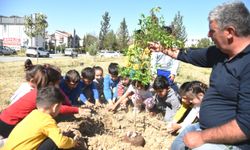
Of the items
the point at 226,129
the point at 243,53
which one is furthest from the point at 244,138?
the point at 243,53

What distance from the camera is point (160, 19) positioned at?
15.5ft

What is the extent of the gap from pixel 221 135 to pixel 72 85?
13.0 ft

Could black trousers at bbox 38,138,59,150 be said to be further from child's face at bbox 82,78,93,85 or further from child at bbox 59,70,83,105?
child's face at bbox 82,78,93,85

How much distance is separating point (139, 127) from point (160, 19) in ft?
6.06

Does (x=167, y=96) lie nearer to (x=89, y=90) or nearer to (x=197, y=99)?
(x=197, y=99)

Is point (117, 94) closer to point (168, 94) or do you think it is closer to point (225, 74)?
point (168, 94)

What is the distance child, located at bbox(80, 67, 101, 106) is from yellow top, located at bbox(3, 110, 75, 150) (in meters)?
3.21

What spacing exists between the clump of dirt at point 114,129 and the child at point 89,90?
865 millimetres

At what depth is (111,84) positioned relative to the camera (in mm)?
7758

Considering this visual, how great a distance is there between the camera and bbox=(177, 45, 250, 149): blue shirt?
2.52m

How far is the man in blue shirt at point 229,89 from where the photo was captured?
2557mm

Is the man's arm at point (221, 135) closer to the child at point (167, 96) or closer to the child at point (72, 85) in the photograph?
the child at point (167, 96)

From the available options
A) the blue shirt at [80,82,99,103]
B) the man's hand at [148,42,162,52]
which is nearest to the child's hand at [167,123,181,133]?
the man's hand at [148,42,162,52]

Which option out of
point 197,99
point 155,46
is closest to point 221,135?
point 155,46
